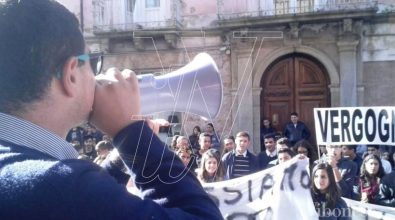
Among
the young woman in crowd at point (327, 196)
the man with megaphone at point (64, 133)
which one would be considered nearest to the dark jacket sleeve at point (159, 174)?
the man with megaphone at point (64, 133)

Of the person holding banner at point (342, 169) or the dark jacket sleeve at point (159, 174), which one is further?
the person holding banner at point (342, 169)

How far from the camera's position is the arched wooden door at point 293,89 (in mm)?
11141

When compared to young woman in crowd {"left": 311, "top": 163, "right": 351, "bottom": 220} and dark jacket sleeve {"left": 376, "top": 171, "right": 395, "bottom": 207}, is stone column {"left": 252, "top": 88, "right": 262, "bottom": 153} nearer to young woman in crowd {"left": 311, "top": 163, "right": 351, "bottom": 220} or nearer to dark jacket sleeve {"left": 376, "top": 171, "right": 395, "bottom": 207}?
dark jacket sleeve {"left": 376, "top": 171, "right": 395, "bottom": 207}

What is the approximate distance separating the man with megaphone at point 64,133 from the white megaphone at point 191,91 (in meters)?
0.38

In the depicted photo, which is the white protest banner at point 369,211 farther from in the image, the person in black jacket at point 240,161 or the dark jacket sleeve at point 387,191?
the person in black jacket at point 240,161

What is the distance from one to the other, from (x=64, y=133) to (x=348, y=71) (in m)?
10.3

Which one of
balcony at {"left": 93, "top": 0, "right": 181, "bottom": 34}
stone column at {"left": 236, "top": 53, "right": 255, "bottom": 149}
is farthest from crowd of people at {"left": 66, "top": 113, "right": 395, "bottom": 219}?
balcony at {"left": 93, "top": 0, "right": 181, "bottom": 34}

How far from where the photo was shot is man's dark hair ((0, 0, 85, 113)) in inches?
34.5

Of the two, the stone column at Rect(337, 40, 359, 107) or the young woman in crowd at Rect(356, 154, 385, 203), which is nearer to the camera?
the young woman in crowd at Rect(356, 154, 385, 203)

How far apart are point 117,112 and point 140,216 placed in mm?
260

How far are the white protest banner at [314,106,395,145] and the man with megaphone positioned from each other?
5.16m

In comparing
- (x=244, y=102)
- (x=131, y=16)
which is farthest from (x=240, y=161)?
(x=131, y=16)

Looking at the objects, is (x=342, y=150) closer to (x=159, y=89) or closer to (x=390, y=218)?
(x=390, y=218)

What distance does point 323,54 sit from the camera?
35.6ft
